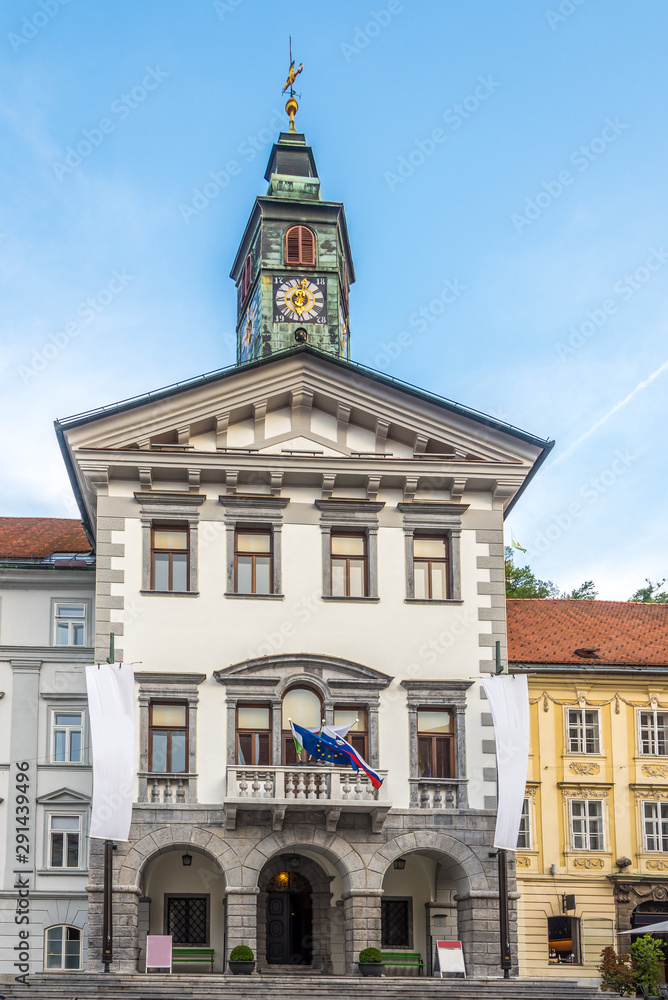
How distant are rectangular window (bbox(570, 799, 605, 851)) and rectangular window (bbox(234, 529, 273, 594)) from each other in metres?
12.3

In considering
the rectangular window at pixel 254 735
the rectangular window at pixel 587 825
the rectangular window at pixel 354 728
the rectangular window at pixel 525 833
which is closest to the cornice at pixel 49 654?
the rectangular window at pixel 254 735

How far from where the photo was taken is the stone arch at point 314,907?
3753 centimetres

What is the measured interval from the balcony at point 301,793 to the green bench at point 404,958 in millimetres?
3920

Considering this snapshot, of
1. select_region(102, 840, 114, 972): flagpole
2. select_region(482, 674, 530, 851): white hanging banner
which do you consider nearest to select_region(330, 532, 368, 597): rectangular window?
select_region(482, 674, 530, 851): white hanging banner

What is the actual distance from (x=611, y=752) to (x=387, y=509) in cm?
1108

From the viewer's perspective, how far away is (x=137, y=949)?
36094 millimetres

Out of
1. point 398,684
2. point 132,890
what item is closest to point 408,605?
point 398,684

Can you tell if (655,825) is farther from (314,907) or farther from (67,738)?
(67,738)

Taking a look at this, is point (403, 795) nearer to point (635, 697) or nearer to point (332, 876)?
point (332, 876)

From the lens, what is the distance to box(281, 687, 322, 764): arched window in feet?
121

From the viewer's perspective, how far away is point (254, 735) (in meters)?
36.8

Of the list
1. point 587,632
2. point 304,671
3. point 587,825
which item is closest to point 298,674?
point 304,671

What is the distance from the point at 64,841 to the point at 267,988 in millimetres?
8399

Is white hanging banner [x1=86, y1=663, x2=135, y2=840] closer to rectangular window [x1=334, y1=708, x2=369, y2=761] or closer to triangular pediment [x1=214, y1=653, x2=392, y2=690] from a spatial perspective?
triangular pediment [x1=214, y1=653, x2=392, y2=690]
